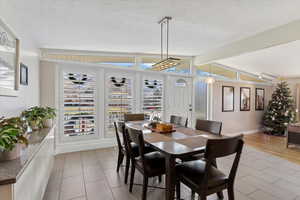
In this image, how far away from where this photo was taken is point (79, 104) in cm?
398

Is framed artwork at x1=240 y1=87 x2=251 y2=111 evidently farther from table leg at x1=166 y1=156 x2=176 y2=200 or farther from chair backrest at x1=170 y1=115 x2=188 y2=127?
table leg at x1=166 y1=156 x2=176 y2=200

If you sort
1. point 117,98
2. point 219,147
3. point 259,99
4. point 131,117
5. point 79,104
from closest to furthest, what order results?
point 219,147 → point 131,117 → point 79,104 → point 117,98 → point 259,99

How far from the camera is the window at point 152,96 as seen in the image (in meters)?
4.66

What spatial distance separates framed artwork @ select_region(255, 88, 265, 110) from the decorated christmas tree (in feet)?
1.35

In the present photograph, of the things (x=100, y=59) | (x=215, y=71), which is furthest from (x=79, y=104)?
(x=215, y=71)

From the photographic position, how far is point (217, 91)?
5.54 m

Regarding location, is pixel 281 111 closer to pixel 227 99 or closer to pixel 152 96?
pixel 227 99

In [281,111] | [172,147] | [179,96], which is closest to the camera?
[172,147]

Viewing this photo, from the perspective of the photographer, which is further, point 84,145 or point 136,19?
point 84,145

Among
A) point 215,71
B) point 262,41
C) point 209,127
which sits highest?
point 262,41

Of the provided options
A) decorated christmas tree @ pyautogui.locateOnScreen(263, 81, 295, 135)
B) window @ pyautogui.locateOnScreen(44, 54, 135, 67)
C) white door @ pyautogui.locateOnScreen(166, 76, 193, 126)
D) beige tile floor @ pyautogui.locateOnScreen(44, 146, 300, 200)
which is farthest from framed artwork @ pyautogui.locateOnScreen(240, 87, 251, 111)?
window @ pyautogui.locateOnScreen(44, 54, 135, 67)

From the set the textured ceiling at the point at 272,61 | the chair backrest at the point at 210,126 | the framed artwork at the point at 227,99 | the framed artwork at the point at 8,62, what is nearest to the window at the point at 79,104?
the framed artwork at the point at 8,62

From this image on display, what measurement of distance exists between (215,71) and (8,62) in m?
5.40

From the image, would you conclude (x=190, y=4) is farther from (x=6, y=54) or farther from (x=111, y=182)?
(x=111, y=182)
